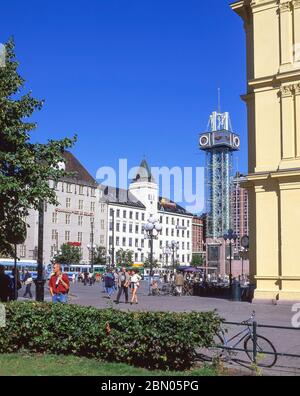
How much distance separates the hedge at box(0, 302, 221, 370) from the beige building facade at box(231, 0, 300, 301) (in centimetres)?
1599

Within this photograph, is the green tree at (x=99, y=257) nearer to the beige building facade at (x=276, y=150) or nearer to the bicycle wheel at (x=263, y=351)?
the beige building facade at (x=276, y=150)

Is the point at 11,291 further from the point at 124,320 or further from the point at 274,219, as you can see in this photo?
the point at 274,219

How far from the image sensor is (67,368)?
9.56 meters

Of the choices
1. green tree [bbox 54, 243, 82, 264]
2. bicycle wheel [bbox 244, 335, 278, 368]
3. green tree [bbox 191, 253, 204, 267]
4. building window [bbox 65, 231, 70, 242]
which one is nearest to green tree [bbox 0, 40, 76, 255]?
bicycle wheel [bbox 244, 335, 278, 368]

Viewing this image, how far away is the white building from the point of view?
124 meters

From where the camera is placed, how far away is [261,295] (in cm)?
2600

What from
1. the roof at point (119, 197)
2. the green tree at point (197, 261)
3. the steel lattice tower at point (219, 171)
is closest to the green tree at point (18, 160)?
the roof at point (119, 197)

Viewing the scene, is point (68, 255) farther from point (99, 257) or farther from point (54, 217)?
point (54, 217)

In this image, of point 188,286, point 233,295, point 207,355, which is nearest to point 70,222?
point 188,286

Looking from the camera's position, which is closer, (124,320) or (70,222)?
(124,320)

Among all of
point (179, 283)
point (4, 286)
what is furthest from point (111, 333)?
point (179, 283)

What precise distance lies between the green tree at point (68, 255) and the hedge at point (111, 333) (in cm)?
8608

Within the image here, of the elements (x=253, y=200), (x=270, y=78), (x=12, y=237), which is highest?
(x=270, y=78)
